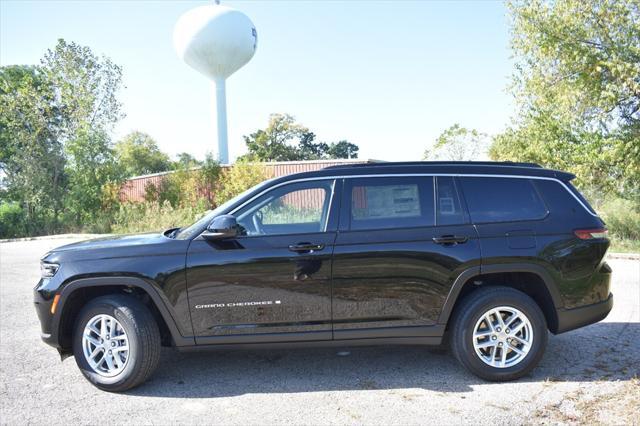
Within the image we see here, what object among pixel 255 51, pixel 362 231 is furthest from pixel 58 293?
pixel 255 51

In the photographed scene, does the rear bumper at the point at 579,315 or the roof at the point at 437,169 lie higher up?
the roof at the point at 437,169

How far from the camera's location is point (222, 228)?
410cm

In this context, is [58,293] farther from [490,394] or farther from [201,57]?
[201,57]

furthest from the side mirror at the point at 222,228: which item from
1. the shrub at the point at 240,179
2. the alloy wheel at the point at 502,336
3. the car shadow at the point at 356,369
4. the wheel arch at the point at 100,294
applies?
the shrub at the point at 240,179

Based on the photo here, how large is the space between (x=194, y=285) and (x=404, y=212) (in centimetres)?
190

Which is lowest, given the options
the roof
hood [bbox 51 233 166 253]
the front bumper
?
the front bumper

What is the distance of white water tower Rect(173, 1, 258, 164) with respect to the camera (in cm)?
3803

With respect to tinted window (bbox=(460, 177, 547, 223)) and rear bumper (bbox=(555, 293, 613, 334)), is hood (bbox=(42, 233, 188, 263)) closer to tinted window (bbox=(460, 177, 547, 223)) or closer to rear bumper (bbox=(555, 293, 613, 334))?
tinted window (bbox=(460, 177, 547, 223))

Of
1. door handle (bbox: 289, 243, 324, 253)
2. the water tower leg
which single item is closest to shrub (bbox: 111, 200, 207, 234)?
door handle (bbox: 289, 243, 324, 253)

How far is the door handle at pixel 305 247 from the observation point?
13.9 ft

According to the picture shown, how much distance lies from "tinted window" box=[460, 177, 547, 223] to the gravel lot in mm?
1439

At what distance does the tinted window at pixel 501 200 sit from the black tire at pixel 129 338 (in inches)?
116

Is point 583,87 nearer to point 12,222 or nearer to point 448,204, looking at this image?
point 448,204

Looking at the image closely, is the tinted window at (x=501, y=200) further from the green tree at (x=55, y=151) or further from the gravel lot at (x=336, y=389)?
the green tree at (x=55, y=151)
